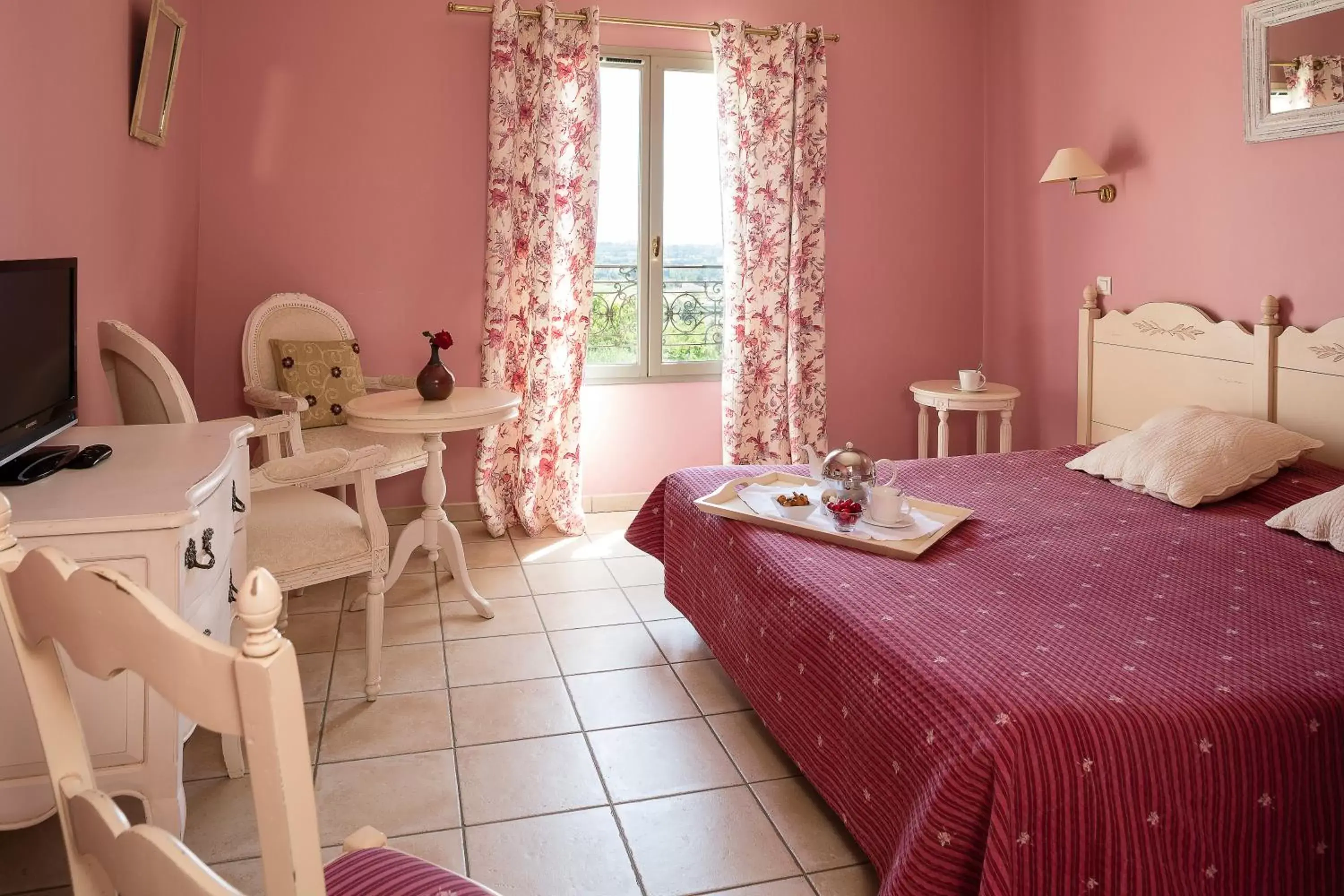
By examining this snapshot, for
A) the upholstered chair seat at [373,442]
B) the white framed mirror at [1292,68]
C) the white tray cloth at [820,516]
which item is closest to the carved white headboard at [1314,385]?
the white framed mirror at [1292,68]

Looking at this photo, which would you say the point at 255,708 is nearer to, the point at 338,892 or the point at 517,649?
the point at 338,892

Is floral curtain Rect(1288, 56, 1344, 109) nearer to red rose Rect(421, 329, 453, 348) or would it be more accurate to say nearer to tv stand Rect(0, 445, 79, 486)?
red rose Rect(421, 329, 453, 348)

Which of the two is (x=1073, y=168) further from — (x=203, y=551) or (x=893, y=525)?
(x=203, y=551)

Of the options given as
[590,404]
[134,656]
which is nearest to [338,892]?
[134,656]

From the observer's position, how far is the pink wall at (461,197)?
4.24 metres

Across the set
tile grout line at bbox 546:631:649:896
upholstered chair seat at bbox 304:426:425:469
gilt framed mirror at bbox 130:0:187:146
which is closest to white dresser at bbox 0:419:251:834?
tile grout line at bbox 546:631:649:896

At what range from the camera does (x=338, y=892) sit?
A: 49.1 inches

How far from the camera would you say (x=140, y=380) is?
2809 mm

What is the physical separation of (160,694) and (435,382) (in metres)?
2.68

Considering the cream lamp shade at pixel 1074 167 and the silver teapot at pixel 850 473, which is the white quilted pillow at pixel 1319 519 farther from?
the cream lamp shade at pixel 1074 167

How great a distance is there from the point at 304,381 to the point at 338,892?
3140mm

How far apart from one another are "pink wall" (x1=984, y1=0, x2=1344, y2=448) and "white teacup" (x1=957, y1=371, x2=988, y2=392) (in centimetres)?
40


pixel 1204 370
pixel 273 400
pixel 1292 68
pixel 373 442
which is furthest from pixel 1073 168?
pixel 273 400

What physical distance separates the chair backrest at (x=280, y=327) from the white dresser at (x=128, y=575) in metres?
2.15
